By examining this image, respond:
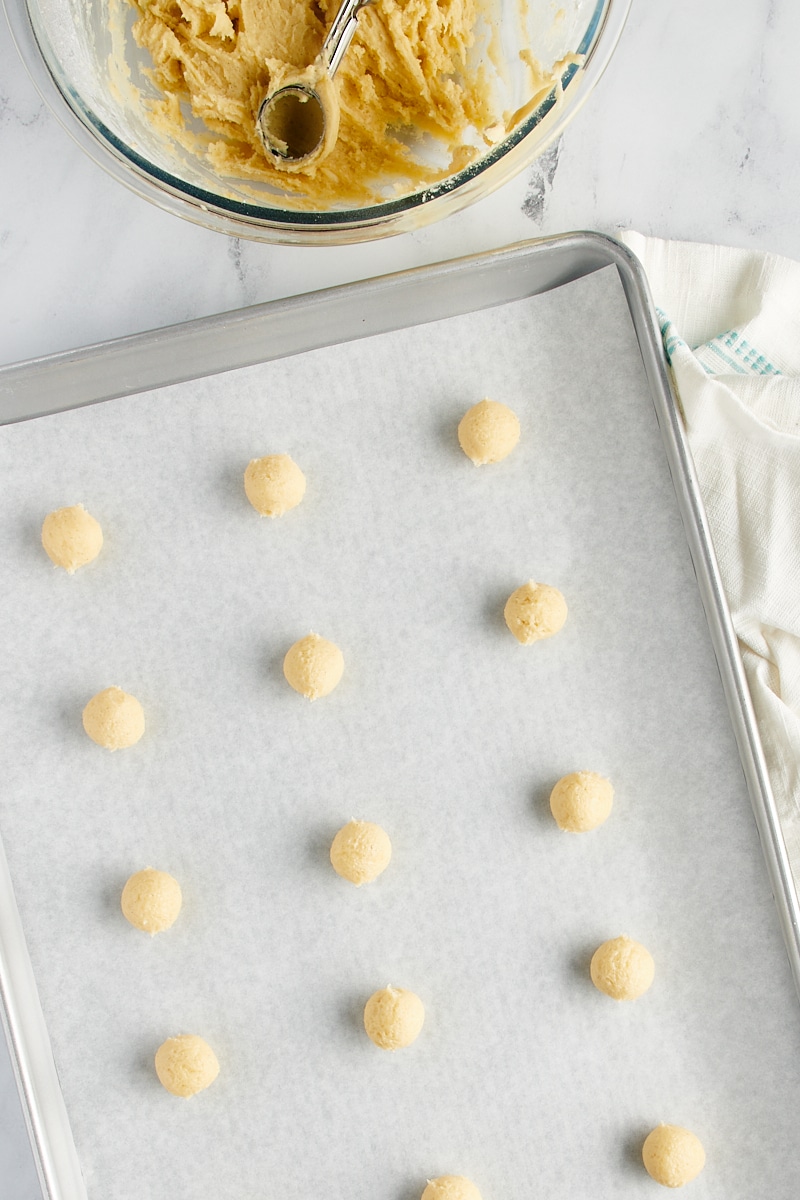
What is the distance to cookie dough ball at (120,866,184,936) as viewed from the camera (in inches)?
38.6

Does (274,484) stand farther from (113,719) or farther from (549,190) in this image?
(549,190)

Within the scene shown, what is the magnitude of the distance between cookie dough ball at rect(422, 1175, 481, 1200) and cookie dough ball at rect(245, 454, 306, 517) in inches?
26.8

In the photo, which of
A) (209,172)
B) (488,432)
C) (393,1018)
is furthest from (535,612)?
(209,172)

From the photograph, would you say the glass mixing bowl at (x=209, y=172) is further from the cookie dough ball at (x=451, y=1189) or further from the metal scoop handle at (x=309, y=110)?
the cookie dough ball at (x=451, y=1189)

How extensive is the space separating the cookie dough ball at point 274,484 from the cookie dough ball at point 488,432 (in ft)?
0.57

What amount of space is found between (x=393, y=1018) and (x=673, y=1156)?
0.30 meters

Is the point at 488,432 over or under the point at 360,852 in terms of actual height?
over

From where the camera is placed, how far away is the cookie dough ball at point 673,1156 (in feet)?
3.12

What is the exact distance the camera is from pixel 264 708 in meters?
1.02

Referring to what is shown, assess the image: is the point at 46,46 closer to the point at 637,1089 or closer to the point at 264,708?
the point at 264,708

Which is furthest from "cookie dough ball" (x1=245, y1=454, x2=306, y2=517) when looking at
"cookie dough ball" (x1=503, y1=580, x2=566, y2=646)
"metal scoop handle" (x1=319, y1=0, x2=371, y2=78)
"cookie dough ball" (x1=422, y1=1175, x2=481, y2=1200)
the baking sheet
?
"cookie dough ball" (x1=422, y1=1175, x2=481, y2=1200)

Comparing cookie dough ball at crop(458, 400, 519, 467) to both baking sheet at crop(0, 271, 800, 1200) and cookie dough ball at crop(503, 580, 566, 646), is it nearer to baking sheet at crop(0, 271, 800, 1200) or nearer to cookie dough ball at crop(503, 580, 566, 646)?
baking sheet at crop(0, 271, 800, 1200)

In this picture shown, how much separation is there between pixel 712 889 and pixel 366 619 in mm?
438

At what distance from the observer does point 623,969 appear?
3.14ft
